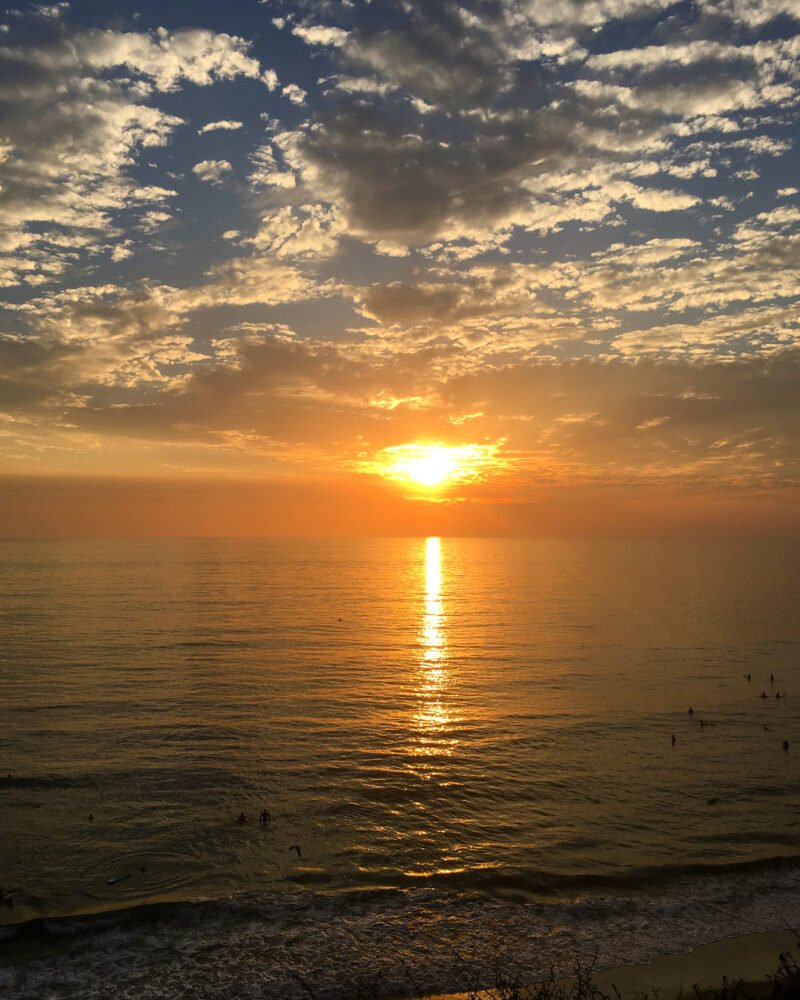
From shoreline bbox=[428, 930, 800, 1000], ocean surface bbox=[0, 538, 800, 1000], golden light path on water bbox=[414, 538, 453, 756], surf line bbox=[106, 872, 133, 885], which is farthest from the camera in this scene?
golden light path on water bbox=[414, 538, 453, 756]

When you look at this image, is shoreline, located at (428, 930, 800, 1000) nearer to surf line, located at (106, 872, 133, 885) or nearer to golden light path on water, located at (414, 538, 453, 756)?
surf line, located at (106, 872, 133, 885)

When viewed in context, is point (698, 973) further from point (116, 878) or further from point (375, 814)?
point (116, 878)

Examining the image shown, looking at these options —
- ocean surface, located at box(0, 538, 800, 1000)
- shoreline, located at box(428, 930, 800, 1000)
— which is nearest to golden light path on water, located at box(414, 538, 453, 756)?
ocean surface, located at box(0, 538, 800, 1000)

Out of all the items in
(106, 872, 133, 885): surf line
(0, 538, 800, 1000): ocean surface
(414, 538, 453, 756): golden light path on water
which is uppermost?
(106, 872, 133, 885): surf line

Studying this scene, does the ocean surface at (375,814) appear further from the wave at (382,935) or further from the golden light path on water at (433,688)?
the golden light path on water at (433,688)

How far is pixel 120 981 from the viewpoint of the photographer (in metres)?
15.1

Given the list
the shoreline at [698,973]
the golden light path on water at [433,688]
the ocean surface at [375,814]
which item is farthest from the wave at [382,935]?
the golden light path on water at [433,688]

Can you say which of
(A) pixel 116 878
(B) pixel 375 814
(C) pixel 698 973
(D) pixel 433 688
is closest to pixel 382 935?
(B) pixel 375 814

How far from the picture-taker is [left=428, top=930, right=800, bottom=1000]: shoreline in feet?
46.6

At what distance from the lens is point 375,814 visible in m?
24.6

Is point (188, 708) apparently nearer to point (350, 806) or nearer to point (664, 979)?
point (350, 806)

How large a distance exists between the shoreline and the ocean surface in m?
0.49

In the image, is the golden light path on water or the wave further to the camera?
the golden light path on water

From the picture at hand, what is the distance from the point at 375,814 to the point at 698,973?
1240 cm
